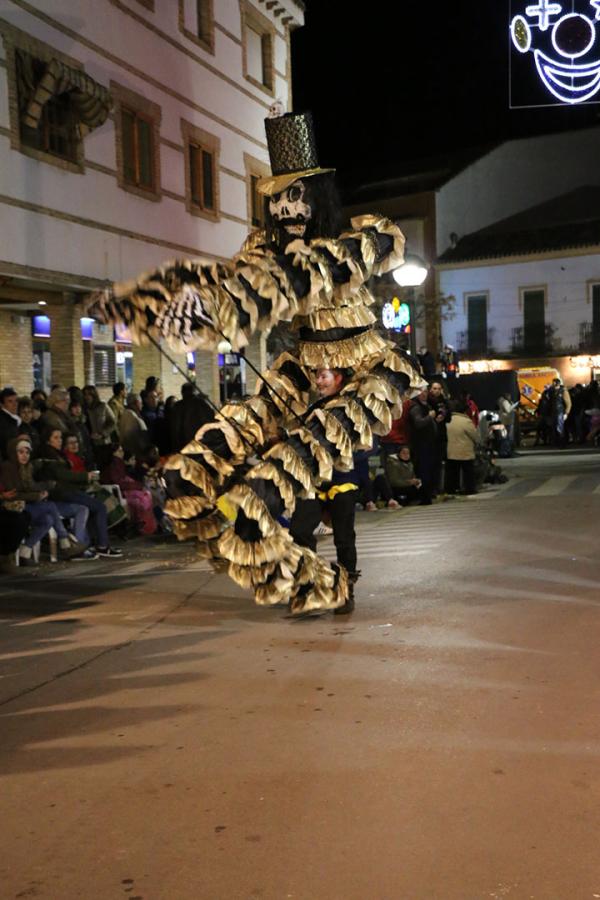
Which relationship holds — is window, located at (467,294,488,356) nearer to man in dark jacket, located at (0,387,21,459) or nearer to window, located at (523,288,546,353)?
window, located at (523,288,546,353)

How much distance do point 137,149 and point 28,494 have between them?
7.94 metres

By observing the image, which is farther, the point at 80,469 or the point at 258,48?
the point at 258,48

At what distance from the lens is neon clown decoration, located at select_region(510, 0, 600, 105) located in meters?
16.9

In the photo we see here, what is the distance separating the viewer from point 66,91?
1352 cm

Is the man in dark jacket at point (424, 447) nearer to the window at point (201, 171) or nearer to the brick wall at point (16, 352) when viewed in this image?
the brick wall at point (16, 352)

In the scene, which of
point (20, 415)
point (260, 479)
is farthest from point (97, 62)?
point (260, 479)

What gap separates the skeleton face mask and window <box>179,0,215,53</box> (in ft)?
38.9

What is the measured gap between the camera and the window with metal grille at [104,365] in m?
15.9

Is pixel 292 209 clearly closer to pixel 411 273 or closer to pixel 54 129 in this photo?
pixel 54 129

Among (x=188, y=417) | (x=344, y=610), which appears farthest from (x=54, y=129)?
(x=344, y=610)

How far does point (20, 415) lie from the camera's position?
10.8 m

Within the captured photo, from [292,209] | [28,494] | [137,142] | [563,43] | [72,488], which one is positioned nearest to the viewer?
[292,209]

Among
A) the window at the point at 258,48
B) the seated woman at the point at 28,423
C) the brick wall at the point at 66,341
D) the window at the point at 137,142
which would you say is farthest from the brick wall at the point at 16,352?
the window at the point at 258,48

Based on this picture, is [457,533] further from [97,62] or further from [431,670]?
[97,62]
